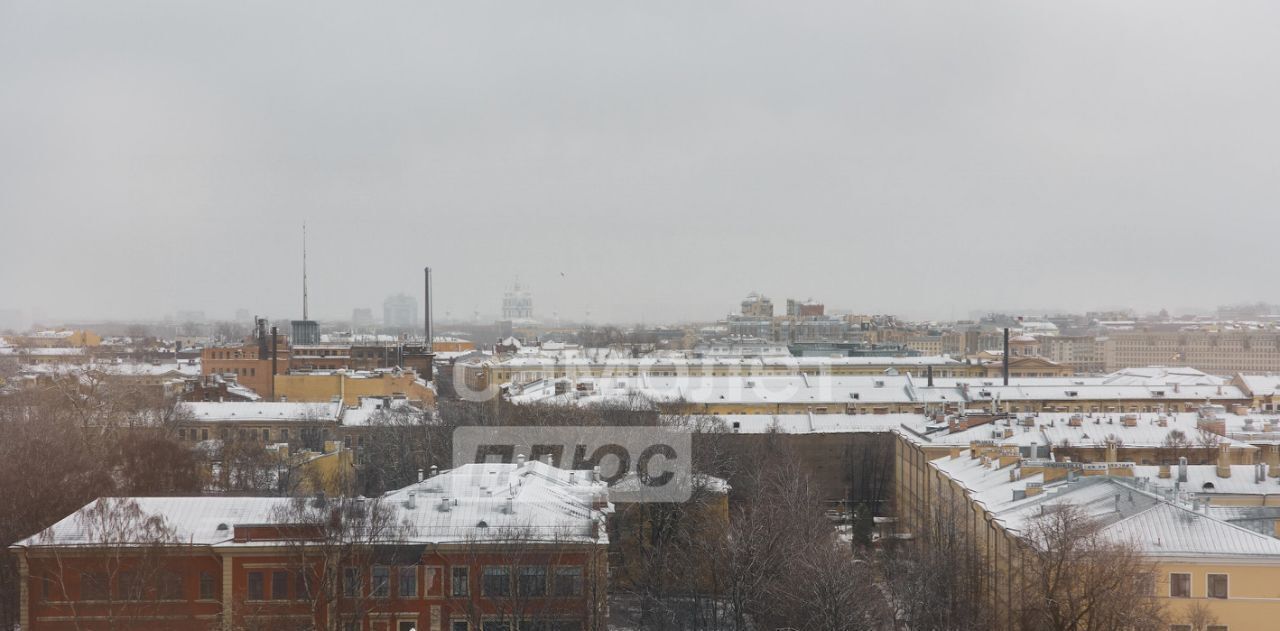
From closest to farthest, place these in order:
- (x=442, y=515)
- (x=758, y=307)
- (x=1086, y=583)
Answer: (x=1086, y=583) → (x=442, y=515) → (x=758, y=307)

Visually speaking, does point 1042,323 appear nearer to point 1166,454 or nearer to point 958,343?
point 958,343

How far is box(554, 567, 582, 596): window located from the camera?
19.4 metres

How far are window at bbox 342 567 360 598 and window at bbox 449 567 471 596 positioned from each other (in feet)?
5.20

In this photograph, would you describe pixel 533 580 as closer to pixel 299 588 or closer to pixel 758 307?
pixel 299 588

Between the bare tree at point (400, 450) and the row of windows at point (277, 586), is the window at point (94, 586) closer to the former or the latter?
the row of windows at point (277, 586)

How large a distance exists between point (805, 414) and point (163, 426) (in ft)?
70.3

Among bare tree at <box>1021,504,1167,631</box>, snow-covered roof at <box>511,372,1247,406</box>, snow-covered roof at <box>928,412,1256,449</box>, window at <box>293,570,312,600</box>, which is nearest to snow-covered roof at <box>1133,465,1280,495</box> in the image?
bare tree at <box>1021,504,1167,631</box>

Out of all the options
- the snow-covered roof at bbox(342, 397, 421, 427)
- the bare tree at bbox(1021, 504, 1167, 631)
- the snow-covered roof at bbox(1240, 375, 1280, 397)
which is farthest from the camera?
the snow-covered roof at bbox(1240, 375, 1280, 397)

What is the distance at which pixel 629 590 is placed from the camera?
84.2 feet

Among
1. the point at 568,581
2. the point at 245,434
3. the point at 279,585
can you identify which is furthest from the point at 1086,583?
the point at 245,434

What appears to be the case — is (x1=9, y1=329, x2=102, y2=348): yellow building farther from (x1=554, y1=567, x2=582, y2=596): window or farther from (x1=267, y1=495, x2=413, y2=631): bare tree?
(x1=554, y1=567, x2=582, y2=596): window

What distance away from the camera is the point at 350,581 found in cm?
1897

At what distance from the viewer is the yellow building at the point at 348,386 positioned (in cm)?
5194

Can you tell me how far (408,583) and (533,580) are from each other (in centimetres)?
207
